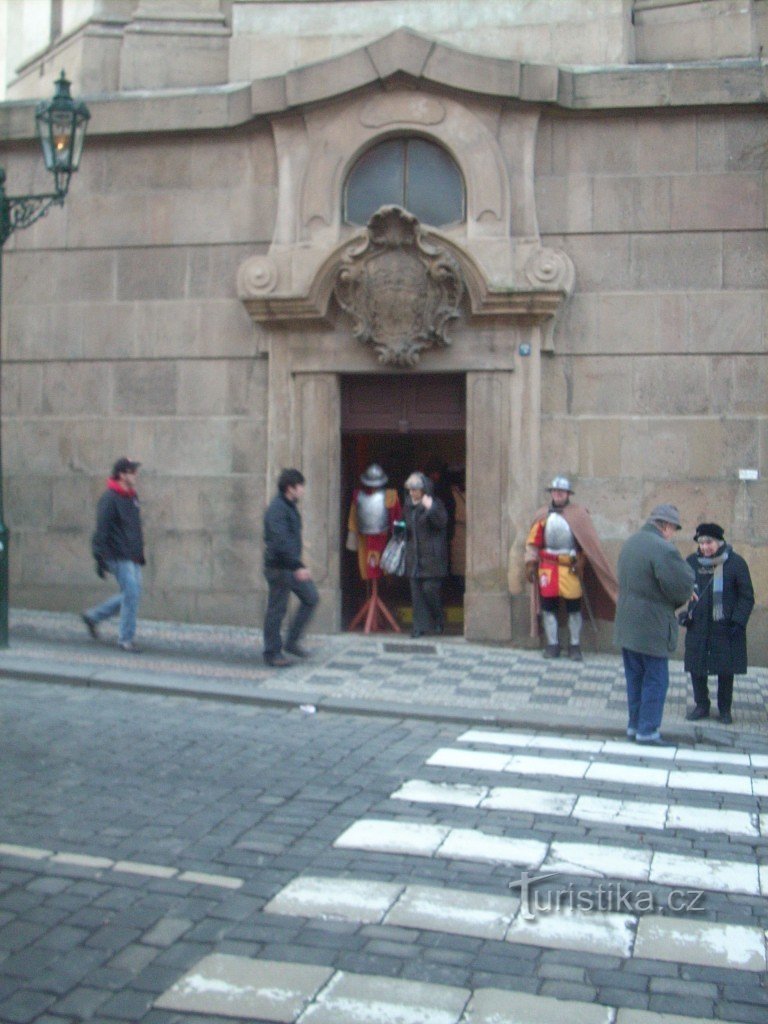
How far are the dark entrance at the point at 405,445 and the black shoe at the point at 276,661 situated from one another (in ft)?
7.63

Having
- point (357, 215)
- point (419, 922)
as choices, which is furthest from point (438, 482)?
point (419, 922)

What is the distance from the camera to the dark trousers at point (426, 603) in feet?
42.4

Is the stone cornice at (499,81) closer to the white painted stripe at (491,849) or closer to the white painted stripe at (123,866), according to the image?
the white painted stripe at (491,849)

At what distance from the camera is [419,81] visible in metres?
12.8

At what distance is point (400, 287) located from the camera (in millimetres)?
12648

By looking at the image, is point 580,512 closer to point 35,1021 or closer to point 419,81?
point 419,81

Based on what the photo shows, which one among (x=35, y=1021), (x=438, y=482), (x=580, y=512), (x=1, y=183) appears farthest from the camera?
(x=438, y=482)

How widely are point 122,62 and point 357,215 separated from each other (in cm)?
348

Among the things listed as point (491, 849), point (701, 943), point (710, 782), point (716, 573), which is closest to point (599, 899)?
point (701, 943)

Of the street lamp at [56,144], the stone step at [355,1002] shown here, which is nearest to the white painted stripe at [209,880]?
the stone step at [355,1002]

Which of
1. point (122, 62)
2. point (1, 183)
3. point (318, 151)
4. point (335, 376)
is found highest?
point (122, 62)

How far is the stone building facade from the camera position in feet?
40.8

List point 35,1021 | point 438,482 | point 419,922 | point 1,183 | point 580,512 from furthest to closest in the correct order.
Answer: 1. point 438,482
2. point 580,512
3. point 1,183
4. point 419,922
5. point 35,1021

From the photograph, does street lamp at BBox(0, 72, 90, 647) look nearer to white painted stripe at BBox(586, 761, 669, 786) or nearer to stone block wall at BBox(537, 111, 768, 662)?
stone block wall at BBox(537, 111, 768, 662)
